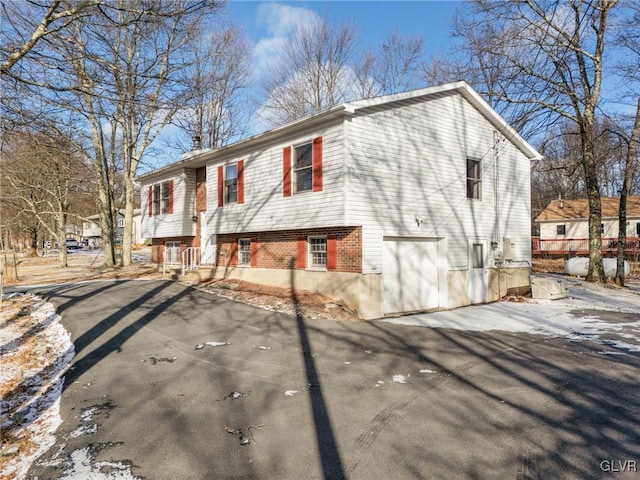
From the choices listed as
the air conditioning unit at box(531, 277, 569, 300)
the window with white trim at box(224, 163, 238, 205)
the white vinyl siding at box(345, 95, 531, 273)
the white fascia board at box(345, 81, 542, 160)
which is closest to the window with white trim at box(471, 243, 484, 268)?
the white vinyl siding at box(345, 95, 531, 273)

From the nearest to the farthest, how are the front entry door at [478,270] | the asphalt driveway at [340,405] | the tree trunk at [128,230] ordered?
the asphalt driveway at [340,405], the front entry door at [478,270], the tree trunk at [128,230]

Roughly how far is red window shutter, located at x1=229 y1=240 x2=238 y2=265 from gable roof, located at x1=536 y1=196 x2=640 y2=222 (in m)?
33.7

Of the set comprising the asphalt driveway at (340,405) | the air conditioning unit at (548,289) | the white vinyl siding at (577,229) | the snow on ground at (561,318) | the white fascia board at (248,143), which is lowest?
the snow on ground at (561,318)

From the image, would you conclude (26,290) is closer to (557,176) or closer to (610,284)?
(610,284)

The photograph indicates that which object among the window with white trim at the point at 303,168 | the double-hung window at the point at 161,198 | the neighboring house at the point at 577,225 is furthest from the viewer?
the neighboring house at the point at 577,225

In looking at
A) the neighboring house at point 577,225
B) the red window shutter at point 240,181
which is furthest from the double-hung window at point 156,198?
the neighboring house at point 577,225

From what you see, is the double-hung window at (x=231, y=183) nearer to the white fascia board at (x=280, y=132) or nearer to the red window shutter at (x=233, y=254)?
the white fascia board at (x=280, y=132)

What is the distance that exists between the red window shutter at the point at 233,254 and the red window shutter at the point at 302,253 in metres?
3.61

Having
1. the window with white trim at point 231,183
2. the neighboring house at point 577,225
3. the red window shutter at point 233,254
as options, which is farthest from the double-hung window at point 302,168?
the neighboring house at point 577,225

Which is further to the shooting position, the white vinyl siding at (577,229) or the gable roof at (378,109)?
the white vinyl siding at (577,229)

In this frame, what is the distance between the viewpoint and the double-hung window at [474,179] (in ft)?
45.5

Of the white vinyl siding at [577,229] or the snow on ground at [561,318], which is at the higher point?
the white vinyl siding at [577,229]

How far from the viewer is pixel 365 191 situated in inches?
426

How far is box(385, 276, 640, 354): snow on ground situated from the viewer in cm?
878
